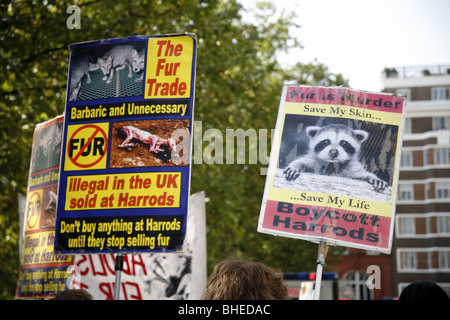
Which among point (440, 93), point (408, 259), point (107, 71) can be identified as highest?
point (440, 93)

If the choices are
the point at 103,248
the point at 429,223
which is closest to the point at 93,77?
the point at 103,248

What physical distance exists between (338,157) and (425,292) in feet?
6.49

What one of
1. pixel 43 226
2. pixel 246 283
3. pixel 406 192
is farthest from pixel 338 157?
pixel 406 192

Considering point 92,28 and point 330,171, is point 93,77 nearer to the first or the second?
point 330,171

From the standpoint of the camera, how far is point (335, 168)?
487 cm

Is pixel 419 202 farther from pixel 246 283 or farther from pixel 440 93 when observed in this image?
pixel 246 283

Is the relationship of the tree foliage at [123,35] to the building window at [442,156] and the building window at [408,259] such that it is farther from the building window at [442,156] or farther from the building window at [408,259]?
the building window at [442,156]

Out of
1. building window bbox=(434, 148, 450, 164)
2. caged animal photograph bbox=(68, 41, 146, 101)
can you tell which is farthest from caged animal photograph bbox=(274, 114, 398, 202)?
building window bbox=(434, 148, 450, 164)

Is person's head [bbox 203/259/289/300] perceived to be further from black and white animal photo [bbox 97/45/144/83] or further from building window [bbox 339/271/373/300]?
building window [bbox 339/271/373/300]

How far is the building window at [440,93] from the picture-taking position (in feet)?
172

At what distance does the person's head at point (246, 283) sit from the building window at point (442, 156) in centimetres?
5112

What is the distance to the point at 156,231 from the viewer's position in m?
4.41

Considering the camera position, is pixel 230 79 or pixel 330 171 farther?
pixel 230 79
